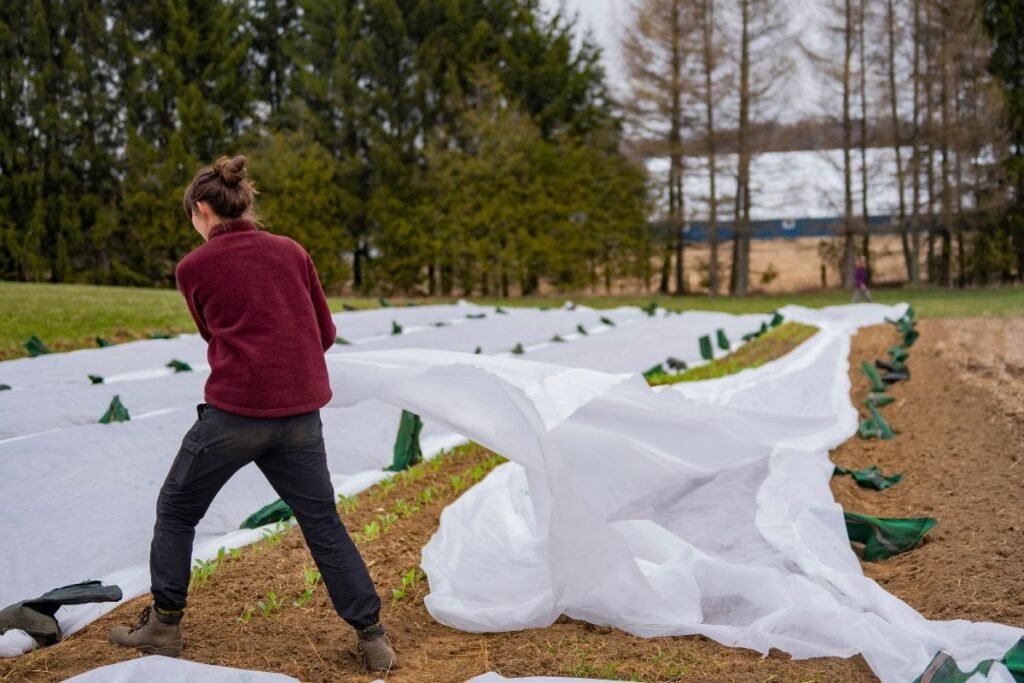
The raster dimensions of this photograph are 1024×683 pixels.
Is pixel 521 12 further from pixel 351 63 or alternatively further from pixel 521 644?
pixel 521 644

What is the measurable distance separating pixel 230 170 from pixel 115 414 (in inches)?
107

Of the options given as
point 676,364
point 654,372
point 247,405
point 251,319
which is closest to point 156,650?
point 247,405

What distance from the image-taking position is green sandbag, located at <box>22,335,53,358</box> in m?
6.50

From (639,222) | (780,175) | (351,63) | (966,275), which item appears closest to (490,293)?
(639,222)

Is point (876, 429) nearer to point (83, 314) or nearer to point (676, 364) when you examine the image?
point (676, 364)

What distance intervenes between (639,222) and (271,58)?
10.1 metres

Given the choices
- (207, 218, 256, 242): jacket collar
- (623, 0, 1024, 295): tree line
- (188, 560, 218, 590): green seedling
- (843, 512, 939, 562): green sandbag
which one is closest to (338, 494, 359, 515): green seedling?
(188, 560, 218, 590): green seedling

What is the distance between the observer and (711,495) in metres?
3.85

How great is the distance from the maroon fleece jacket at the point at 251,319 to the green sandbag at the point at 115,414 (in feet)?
8.26

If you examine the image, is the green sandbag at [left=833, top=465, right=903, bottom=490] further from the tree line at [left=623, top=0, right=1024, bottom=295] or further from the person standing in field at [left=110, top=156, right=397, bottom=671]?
the tree line at [left=623, top=0, right=1024, bottom=295]

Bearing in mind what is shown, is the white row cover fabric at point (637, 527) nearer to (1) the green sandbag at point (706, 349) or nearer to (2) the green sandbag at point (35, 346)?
(2) the green sandbag at point (35, 346)

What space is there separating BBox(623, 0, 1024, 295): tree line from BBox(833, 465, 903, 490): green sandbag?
17394mm

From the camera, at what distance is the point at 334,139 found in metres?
19.9

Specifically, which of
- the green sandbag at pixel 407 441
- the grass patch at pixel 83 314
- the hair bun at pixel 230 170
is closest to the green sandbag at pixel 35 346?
the grass patch at pixel 83 314
